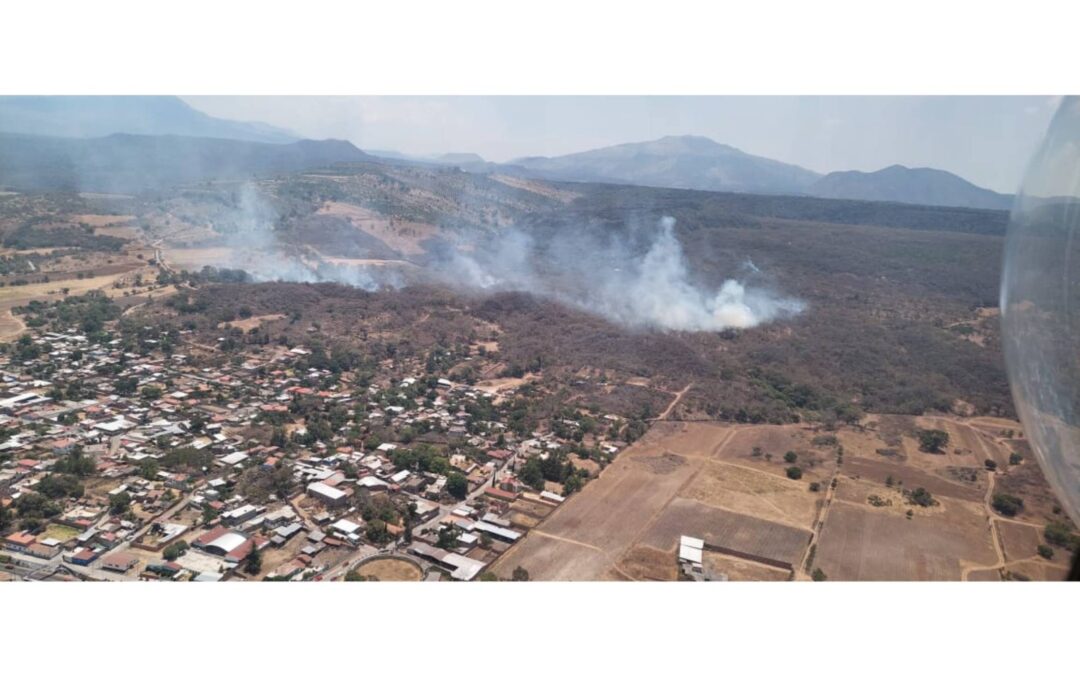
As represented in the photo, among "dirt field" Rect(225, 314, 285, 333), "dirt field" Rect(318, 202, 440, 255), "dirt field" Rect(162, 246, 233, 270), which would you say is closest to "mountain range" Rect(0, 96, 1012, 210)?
"dirt field" Rect(318, 202, 440, 255)

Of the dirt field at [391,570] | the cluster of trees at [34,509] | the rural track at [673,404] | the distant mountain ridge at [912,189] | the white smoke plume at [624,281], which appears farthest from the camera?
the distant mountain ridge at [912,189]

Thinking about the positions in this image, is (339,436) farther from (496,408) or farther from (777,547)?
(777,547)

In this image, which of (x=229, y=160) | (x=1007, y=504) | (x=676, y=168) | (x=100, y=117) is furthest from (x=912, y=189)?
(x=100, y=117)

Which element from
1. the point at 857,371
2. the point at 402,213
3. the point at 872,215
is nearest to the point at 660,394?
the point at 857,371

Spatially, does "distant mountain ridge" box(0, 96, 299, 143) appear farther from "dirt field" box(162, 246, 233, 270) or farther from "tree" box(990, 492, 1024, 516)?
"tree" box(990, 492, 1024, 516)

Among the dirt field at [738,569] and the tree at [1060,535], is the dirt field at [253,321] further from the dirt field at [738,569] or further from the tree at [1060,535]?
the tree at [1060,535]

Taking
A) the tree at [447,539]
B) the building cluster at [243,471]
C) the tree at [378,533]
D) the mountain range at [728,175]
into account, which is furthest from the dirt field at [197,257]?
the mountain range at [728,175]
